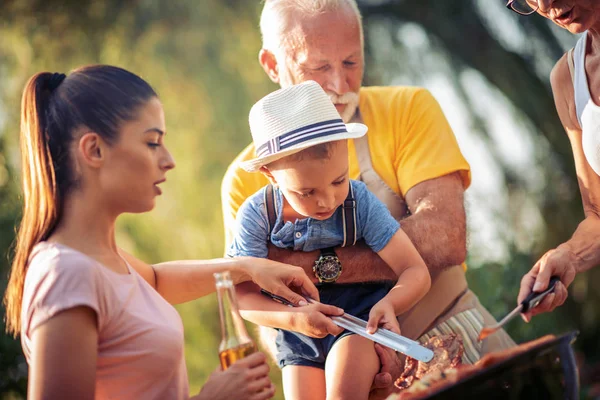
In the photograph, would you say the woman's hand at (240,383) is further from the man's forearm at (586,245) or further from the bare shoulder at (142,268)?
the man's forearm at (586,245)

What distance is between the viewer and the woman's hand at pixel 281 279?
2.35 metres

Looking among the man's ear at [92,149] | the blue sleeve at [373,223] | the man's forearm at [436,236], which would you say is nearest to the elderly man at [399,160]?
the man's forearm at [436,236]

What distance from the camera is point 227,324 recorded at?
1.90 m

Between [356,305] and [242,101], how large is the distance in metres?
4.14

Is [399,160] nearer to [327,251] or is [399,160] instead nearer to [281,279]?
[327,251]

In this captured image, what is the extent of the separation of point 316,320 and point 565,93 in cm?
118

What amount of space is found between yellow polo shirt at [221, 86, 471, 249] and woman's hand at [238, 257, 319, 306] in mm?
567

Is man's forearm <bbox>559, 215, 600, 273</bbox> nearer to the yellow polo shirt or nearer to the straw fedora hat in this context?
the yellow polo shirt

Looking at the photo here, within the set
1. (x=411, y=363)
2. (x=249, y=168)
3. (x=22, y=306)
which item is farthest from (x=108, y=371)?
(x=411, y=363)

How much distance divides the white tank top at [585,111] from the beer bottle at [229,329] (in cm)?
128

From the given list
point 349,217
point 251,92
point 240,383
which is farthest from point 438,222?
point 251,92

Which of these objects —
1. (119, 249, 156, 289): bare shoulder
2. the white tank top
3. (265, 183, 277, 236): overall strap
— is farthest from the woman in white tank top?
(119, 249, 156, 289): bare shoulder

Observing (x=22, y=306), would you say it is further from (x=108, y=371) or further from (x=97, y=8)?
(x=97, y=8)

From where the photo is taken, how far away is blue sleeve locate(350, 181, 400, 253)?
249cm
